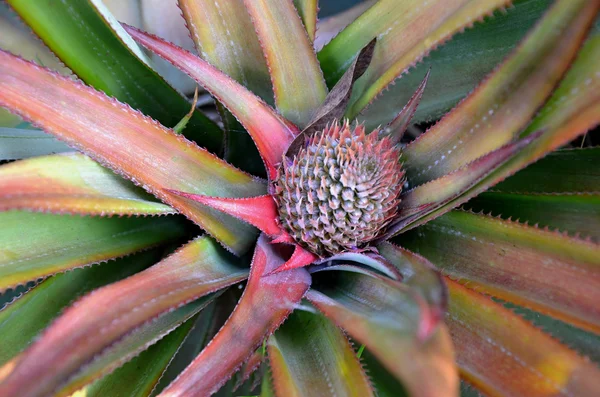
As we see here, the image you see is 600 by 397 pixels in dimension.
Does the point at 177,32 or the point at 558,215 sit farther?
the point at 177,32

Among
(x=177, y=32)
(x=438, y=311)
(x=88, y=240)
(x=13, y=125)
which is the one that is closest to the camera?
(x=438, y=311)

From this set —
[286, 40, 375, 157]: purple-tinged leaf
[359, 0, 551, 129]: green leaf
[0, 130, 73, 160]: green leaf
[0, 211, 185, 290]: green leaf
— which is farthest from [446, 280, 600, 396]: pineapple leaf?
[0, 130, 73, 160]: green leaf

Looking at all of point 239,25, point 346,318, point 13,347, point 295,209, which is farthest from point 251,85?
point 13,347

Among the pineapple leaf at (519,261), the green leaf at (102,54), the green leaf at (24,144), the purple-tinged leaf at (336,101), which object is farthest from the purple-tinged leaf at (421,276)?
the green leaf at (24,144)

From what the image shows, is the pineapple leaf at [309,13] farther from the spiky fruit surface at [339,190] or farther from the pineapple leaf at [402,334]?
the pineapple leaf at [402,334]

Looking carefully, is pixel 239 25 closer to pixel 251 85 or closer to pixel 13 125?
pixel 251 85

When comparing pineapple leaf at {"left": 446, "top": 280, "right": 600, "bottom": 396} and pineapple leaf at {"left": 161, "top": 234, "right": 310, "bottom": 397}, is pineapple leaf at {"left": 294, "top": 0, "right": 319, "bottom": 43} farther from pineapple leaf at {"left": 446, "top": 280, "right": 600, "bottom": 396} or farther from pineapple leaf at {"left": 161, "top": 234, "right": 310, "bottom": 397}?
pineapple leaf at {"left": 446, "top": 280, "right": 600, "bottom": 396}
